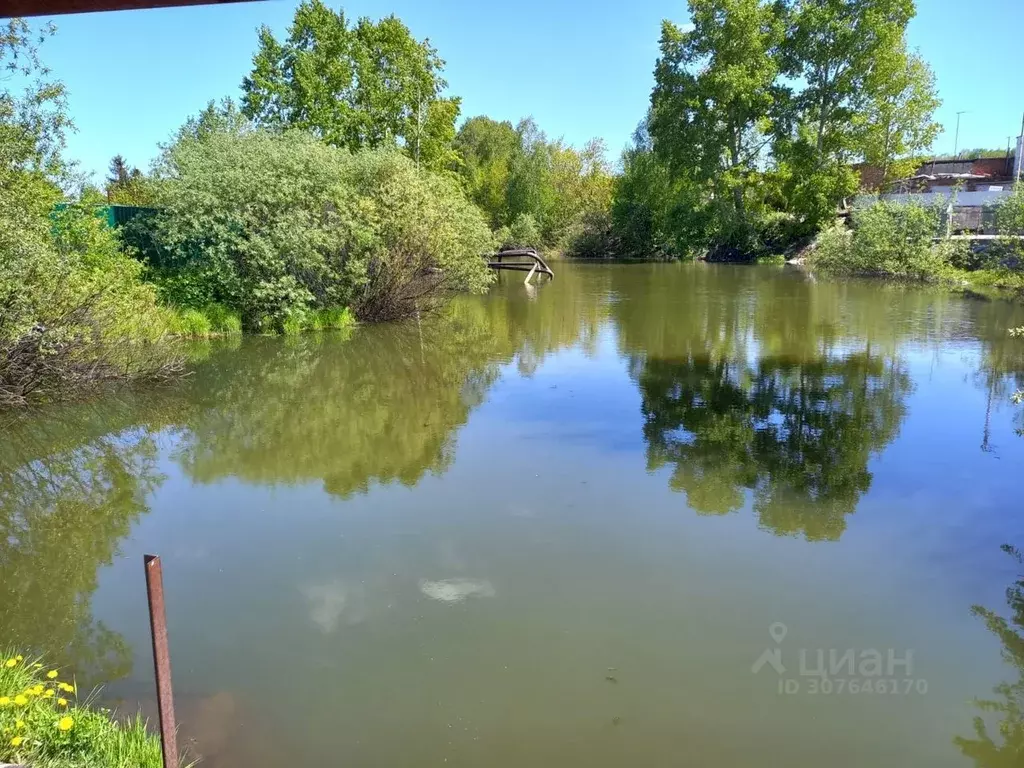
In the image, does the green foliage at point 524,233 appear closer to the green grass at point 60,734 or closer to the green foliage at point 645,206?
the green foliage at point 645,206

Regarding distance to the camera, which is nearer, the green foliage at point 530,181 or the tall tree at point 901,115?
the tall tree at point 901,115

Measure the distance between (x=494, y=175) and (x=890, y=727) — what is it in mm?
54426

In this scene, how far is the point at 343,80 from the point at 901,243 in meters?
22.1

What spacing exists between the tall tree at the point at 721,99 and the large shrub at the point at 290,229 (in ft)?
91.5

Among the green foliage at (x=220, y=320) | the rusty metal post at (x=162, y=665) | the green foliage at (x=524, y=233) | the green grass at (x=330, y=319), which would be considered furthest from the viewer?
the green foliage at (x=524, y=233)

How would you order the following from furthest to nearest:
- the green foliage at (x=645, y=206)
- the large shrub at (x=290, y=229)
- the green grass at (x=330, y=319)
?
the green foliage at (x=645, y=206) < the green grass at (x=330, y=319) < the large shrub at (x=290, y=229)

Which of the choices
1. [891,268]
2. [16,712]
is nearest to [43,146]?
[16,712]

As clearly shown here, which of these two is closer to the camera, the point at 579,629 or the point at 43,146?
the point at 579,629

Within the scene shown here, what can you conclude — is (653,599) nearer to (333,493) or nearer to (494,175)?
(333,493)

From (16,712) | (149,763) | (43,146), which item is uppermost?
(43,146)

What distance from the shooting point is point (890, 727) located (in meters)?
4.41

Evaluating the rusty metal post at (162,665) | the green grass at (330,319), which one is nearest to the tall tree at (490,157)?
the green grass at (330,319)

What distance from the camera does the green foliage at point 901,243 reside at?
28406 millimetres

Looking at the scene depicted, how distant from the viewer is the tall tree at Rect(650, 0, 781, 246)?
40.4 m
